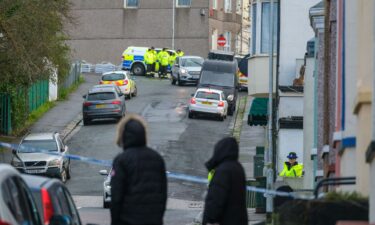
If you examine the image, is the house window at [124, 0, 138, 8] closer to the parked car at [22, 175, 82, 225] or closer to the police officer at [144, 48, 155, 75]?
the police officer at [144, 48, 155, 75]

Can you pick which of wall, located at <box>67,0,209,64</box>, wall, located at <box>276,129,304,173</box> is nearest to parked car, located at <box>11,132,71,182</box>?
wall, located at <box>276,129,304,173</box>

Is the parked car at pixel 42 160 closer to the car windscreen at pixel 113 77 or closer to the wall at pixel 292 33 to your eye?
the wall at pixel 292 33

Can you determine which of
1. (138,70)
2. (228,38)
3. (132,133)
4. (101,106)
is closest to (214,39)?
(228,38)

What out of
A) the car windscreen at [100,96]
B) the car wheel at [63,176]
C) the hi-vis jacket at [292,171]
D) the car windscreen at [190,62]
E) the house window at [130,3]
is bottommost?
the car wheel at [63,176]

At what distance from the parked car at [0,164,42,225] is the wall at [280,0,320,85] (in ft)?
93.1

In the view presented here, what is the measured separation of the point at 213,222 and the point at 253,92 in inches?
1118

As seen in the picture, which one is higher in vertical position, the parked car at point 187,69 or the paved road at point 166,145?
the parked car at point 187,69

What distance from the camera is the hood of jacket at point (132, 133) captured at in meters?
11.2

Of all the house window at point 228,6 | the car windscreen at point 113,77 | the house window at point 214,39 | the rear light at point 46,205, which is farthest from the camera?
the house window at point 228,6

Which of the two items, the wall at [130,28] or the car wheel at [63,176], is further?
the wall at [130,28]

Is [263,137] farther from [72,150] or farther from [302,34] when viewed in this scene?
[302,34]

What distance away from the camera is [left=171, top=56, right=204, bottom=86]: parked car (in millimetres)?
68375

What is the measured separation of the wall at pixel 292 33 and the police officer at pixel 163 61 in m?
32.2

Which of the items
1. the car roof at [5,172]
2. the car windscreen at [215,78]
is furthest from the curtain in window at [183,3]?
the car roof at [5,172]
